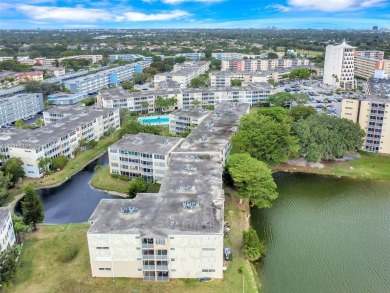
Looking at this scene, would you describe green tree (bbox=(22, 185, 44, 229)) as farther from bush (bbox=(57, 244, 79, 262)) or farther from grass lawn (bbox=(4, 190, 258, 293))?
bush (bbox=(57, 244, 79, 262))

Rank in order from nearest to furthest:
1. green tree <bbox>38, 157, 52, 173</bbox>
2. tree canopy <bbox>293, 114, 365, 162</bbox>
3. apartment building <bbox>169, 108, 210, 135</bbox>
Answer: green tree <bbox>38, 157, 52, 173</bbox>
tree canopy <bbox>293, 114, 365, 162</bbox>
apartment building <bbox>169, 108, 210, 135</bbox>

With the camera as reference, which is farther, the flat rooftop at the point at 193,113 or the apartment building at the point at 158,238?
the flat rooftop at the point at 193,113

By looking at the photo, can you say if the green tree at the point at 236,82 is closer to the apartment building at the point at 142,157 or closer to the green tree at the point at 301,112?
the green tree at the point at 301,112

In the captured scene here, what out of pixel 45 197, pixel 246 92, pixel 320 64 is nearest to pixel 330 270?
pixel 45 197

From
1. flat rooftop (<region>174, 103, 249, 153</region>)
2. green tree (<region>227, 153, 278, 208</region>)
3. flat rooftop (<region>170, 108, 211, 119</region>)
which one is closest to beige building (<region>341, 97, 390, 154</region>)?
flat rooftop (<region>174, 103, 249, 153</region>)

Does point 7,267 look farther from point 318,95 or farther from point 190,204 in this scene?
point 318,95

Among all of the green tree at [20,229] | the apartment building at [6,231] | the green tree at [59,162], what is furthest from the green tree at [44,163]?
the apartment building at [6,231]

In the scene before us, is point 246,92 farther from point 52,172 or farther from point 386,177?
point 52,172
